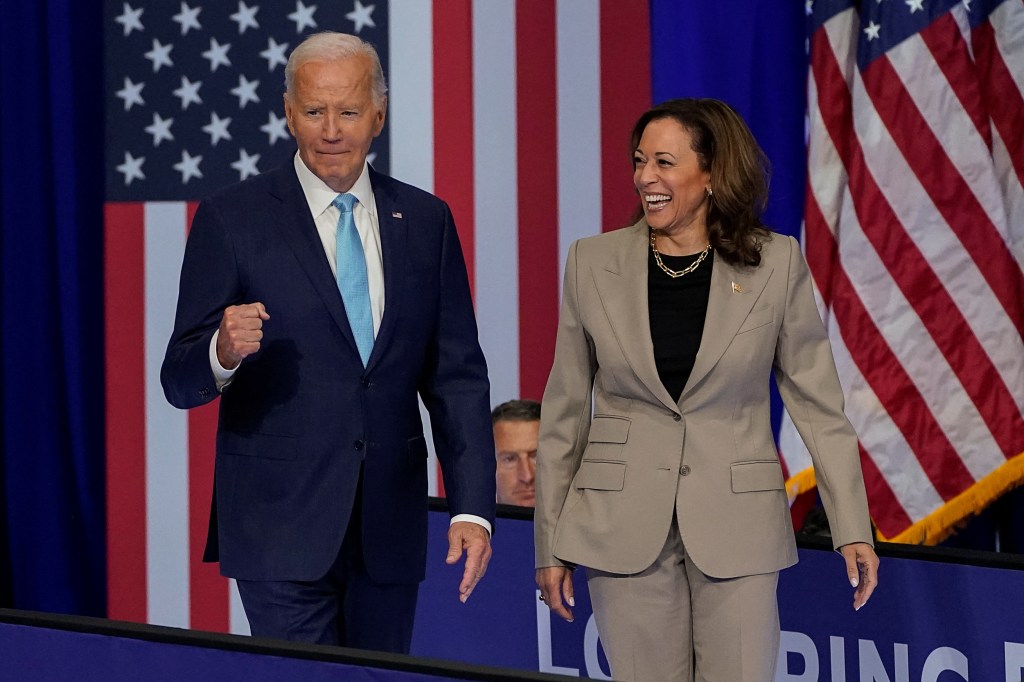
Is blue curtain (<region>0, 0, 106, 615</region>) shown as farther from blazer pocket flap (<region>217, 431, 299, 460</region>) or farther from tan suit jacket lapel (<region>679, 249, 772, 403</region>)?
tan suit jacket lapel (<region>679, 249, 772, 403</region>)

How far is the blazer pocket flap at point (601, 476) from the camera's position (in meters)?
2.41

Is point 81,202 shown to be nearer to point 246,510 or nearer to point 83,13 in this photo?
point 83,13

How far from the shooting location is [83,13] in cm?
476

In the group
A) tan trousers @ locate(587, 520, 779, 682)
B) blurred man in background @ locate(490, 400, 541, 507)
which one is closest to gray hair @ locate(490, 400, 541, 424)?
blurred man in background @ locate(490, 400, 541, 507)

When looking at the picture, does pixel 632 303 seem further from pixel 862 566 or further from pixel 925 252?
pixel 925 252

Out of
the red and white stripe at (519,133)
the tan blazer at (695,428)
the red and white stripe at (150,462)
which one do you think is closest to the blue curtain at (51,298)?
the red and white stripe at (150,462)

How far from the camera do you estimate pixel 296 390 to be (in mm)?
2271

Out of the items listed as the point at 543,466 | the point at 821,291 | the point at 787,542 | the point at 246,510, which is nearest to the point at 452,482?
the point at 543,466

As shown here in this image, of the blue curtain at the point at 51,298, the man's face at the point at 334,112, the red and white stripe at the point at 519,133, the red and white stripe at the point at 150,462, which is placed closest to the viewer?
the man's face at the point at 334,112

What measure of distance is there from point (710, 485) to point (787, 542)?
175mm

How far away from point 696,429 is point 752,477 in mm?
122

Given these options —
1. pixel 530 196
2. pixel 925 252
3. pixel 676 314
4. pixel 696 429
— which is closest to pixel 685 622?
pixel 696 429

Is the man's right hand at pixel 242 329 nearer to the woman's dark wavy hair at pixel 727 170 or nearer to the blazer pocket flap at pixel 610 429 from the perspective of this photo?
the blazer pocket flap at pixel 610 429

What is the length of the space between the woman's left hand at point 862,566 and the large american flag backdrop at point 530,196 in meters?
1.71
